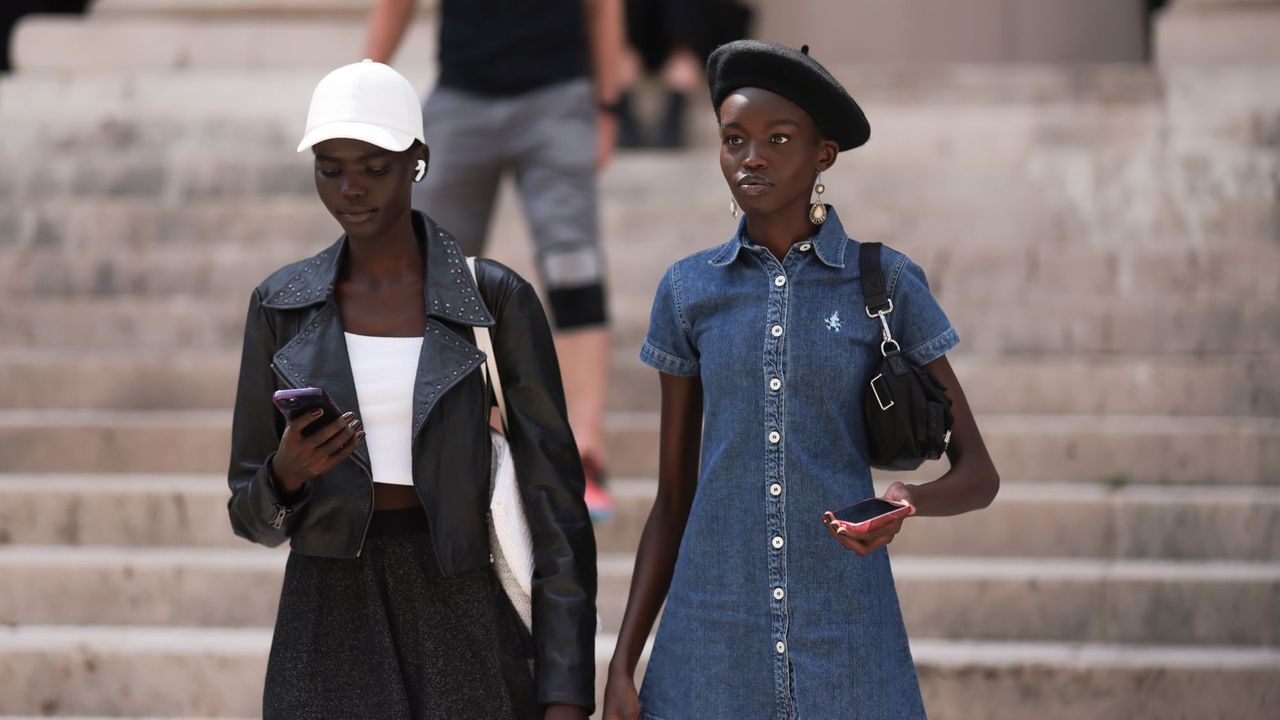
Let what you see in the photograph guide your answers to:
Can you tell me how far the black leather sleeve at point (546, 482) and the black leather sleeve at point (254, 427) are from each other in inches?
16.9

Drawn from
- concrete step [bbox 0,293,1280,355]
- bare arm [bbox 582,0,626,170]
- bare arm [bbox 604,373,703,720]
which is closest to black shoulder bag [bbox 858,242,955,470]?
bare arm [bbox 604,373,703,720]

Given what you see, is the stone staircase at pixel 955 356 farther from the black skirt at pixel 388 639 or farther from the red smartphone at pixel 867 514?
the red smartphone at pixel 867 514

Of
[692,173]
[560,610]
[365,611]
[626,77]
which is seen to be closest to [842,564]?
[560,610]

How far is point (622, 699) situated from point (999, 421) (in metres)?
3.41

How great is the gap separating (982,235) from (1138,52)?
3313 millimetres

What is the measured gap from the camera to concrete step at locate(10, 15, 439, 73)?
9117 millimetres

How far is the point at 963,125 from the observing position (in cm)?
851

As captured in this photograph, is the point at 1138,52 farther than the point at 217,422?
Yes

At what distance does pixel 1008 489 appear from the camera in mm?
5445

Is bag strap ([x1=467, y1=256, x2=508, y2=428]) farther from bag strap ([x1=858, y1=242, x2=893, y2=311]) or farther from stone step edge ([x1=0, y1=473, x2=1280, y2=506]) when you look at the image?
stone step edge ([x1=0, y1=473, x2=1280, y2=506])

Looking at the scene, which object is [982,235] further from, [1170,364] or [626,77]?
[626,77]

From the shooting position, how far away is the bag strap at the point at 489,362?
2.95m

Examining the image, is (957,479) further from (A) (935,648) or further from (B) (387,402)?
(A) (935,648)

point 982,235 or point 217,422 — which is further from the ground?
point 982,235
